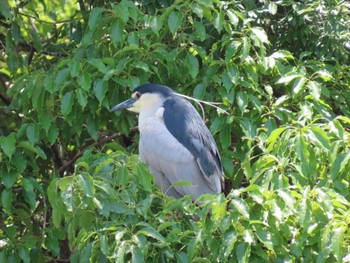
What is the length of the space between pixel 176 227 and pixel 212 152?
4.46 ft

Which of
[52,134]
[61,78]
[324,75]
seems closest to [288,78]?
[324,75]

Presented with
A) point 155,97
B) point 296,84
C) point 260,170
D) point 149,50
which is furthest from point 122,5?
point 260,170

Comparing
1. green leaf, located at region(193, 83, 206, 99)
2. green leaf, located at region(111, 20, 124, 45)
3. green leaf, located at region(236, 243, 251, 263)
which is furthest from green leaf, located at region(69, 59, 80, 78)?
green leaf, located at region(236, 243, 251, 263)

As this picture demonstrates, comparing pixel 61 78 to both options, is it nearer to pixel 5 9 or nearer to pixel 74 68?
pixel 74 68

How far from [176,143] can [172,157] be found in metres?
0.07

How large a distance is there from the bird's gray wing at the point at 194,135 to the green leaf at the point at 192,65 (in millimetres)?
269

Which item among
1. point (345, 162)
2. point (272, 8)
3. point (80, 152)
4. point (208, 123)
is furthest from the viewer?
point (208, 123)

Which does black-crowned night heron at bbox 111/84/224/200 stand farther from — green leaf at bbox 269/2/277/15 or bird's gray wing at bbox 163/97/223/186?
green leaf at bbox 269/2/277/15

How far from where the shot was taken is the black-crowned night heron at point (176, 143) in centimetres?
468

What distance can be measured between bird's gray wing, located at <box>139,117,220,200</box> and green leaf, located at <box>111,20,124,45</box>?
0.52 m

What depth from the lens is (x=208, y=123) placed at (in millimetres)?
5164

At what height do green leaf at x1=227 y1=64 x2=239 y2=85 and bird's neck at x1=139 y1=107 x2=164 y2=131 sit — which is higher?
green leaf at x1=227 y1=64 x2=239 y2=85

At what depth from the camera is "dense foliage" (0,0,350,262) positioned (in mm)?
3219

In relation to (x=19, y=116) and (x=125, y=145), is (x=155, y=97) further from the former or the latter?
(x=19, y=116)
